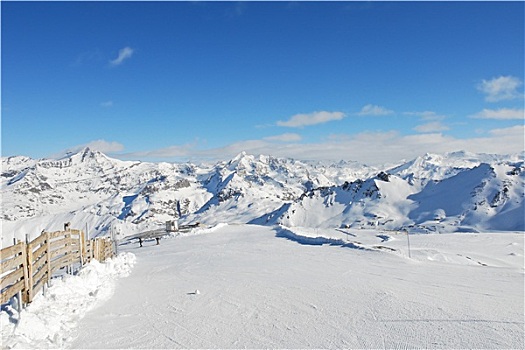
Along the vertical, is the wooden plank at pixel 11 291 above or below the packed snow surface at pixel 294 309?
above

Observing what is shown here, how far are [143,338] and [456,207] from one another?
14839cm

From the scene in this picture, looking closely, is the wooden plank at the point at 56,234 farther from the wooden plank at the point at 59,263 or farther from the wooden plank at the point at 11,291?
the wooden plank at the point at 11,291

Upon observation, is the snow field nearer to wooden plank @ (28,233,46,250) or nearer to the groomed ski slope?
the groomed ski slope

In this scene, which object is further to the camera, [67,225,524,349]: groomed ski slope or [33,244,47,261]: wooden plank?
[33,244,47,261]: wooden plank

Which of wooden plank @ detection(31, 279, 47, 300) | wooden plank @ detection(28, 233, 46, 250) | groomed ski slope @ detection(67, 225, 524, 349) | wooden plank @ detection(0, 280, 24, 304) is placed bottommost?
groomed ski slope @ detection(67, 225, 524, 349)

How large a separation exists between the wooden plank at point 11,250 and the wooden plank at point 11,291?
59 cm

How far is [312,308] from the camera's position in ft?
29.4

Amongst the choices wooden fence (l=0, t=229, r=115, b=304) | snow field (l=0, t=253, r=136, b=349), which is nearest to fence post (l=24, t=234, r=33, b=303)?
wooden fence (l=0, t=229, r=115, b=304)

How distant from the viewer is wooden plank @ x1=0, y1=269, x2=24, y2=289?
7268 millimetres

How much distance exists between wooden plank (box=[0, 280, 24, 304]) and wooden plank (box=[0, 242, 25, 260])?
59 cm

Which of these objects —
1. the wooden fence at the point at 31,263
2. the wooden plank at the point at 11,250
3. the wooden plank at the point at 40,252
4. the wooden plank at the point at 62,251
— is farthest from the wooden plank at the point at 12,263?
the wooden plank at the point at 62,251

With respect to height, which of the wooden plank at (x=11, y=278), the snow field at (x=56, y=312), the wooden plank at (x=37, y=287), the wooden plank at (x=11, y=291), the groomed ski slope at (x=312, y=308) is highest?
the wooden plank at (x=11, y=278)

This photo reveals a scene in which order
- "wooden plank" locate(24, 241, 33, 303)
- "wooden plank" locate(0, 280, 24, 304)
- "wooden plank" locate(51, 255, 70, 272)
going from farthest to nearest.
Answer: "wooden plank" locate(51, 255, 70, 272), "wooden plank" locate(24, 241, 33, 303), "wooden plank" locate(0, 280, 24, 304)

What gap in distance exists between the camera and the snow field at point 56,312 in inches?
267
